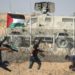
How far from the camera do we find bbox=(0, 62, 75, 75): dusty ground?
11341mm

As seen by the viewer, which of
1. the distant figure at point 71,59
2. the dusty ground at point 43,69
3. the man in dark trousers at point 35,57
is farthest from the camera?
the distant figure at point 71,59

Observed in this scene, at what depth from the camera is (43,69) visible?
38.1 feet

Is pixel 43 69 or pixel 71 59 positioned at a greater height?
pixel 71 59

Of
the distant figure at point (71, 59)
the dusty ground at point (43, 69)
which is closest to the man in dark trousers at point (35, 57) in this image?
the dusty ground at point (43, 69)

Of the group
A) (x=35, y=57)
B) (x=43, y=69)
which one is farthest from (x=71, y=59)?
(x=35, y=57)

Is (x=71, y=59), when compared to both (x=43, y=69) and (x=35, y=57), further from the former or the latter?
(x=35, y=57)

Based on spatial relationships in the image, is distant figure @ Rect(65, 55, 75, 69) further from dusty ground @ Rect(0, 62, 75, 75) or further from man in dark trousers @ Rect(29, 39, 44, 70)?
man in dark trousers @ Rect(29, 39, 44, 70)

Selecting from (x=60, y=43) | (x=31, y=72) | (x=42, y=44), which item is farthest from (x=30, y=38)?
(x=31, y=72)

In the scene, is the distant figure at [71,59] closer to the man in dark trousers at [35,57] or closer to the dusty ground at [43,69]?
the dusty ground at [43,69]

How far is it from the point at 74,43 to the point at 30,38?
1943mm

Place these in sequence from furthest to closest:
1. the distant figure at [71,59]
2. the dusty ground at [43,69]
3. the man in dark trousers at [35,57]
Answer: the distant figure at [71,59]
the man in dark trousers at [35,57]
the dusty ground at [43,69]

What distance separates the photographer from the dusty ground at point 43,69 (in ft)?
37.2

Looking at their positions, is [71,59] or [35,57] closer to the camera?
[35,57]

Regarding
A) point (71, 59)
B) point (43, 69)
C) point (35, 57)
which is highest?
point (35, 57)
